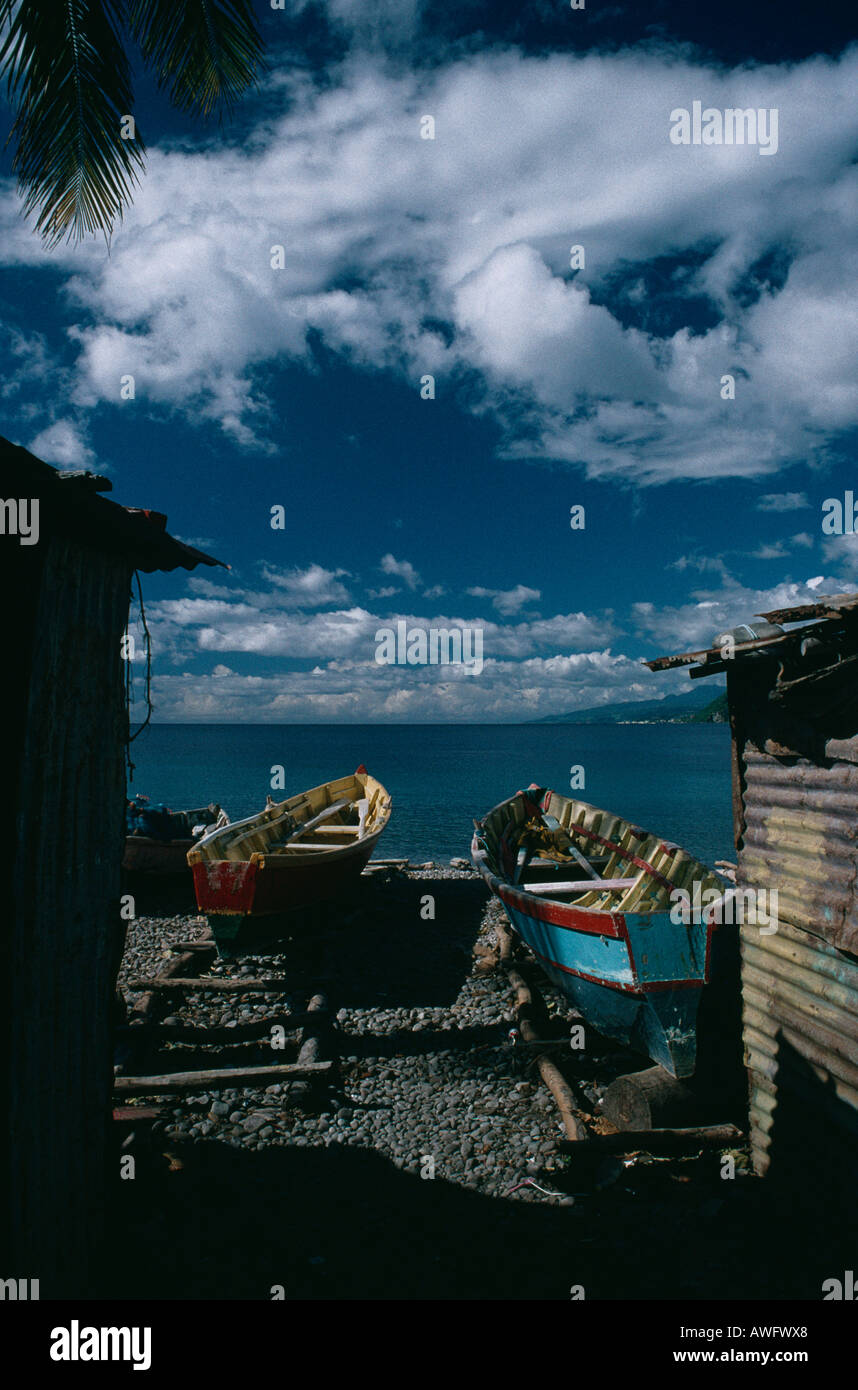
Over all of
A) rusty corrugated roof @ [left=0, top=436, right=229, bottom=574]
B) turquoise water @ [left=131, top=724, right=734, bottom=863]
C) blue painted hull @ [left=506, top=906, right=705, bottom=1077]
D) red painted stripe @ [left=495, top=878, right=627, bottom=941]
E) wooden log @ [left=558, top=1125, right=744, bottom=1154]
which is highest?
rusty corrugated roof @ [left=0, top=436, right=229, bottom=574]

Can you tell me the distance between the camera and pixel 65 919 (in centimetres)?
418

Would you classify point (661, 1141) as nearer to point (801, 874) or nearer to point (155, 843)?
point (801, 874)

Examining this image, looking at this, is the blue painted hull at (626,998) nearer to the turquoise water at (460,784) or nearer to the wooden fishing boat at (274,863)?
the wooden fishing boat at (274,863)

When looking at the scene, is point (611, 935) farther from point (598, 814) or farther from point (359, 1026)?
point (598, 814)

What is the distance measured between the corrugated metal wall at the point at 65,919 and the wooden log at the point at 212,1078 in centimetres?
320

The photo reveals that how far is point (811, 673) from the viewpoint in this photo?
18.1 ft

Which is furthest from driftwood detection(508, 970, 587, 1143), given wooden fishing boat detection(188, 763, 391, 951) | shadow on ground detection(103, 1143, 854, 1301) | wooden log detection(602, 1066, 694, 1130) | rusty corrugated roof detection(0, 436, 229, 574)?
rusty corrugated roof detection(0, 436, 229, 574)

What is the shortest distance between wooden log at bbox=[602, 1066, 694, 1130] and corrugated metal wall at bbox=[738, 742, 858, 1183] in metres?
0.77

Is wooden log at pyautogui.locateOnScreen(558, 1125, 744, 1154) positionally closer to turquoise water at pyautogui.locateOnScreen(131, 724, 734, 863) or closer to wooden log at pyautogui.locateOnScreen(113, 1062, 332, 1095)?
wooden log at pyautogui.locateOnScreen(113, 1062, 332, 1095)

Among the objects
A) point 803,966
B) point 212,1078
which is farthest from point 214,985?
point 803,966

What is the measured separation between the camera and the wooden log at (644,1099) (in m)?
6.84

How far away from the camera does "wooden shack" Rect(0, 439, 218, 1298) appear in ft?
12.6

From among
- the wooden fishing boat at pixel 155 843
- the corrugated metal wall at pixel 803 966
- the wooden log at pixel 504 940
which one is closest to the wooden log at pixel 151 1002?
the wooden fishing boat at pixel 155 843
